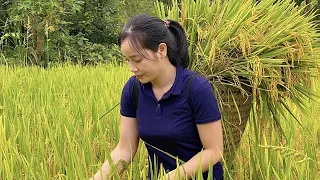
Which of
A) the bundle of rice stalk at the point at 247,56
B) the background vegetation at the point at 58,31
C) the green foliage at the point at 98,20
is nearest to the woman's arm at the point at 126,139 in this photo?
the bundle of rice stalk at the point at 247,56

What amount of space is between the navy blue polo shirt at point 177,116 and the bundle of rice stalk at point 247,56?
149 millimetres

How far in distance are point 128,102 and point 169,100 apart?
0.15 m

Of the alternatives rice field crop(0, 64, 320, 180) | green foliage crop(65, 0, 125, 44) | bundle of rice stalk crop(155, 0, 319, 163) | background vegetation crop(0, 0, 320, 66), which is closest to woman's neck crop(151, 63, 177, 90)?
bundle of rice stalk crop(155, 0, 319, 163)

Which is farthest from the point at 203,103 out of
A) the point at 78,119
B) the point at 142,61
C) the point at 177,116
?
the point at 78,119

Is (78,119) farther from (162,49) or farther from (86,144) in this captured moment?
(162,49)

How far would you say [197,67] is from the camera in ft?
4.74

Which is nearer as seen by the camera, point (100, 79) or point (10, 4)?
point (100, 79)

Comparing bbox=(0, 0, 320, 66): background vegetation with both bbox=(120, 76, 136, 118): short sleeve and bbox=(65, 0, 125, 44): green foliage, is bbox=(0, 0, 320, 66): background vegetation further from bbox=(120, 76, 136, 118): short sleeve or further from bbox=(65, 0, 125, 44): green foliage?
bbox=(120, 76, 136, 118): short sleeve

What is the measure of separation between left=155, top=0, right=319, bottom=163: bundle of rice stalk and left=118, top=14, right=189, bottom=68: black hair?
0.12 metres

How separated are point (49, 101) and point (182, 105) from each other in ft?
4.21

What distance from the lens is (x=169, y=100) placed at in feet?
4.13

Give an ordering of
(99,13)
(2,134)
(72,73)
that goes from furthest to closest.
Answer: (99,13), (72,73), (2,134)

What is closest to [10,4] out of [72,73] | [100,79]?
[72,73]

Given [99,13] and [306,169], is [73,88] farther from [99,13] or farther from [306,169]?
[99,13]
